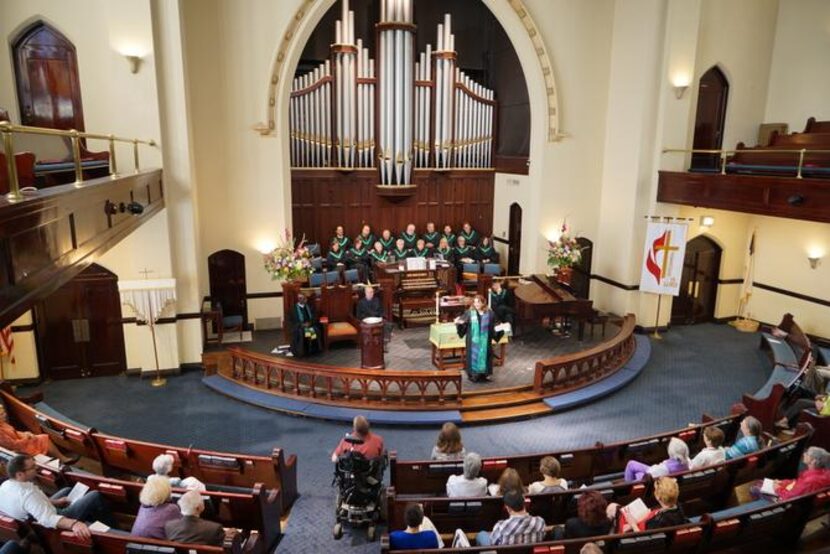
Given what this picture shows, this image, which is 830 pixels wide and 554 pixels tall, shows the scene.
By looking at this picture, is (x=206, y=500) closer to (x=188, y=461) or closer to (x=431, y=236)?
(x=188, y=461)

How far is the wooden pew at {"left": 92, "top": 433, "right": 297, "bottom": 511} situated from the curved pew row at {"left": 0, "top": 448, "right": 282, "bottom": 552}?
0.63 metres

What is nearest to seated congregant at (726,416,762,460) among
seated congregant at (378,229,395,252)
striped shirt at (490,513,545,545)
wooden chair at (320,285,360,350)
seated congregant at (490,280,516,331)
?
striped shirt at (490,513,545,545)

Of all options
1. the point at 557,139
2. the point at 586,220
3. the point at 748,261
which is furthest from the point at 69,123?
the point at 748,261

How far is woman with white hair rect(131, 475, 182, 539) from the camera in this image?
15.9 feet

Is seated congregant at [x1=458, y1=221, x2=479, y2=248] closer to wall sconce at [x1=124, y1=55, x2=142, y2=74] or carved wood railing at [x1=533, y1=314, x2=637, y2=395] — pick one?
carved wood railing at [x1=533, y1=314, x2=637, y2=395]

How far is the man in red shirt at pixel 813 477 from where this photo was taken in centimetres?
569

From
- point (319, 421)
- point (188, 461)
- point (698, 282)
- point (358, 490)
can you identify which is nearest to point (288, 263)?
point (319, 421)

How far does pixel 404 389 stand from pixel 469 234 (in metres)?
9.04

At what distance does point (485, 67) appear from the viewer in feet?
57.2

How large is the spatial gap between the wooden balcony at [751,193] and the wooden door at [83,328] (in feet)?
39.5

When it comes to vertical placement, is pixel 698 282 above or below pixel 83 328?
above

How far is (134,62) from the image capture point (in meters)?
10.1

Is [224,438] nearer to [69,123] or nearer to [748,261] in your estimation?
[69,123]

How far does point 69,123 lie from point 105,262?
2.69 m
